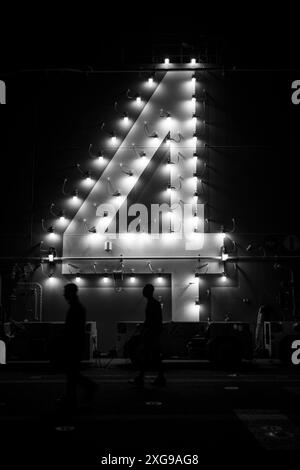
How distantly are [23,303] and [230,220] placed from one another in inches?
320

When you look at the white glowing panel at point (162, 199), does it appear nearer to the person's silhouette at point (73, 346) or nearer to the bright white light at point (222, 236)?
the bright white light at point (222, 236)

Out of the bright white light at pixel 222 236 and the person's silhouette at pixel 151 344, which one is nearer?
the person's silhouette at pixel 151 344

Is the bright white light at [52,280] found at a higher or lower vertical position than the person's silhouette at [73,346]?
higher

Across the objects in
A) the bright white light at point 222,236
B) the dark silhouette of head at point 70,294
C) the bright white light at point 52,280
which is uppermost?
the bright white light at point 222,236

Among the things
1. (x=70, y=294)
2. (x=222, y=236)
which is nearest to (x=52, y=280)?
(x=222, y=236)

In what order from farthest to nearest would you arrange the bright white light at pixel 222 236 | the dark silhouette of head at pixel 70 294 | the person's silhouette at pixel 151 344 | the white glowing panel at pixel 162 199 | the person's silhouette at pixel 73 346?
the bright white light at pixel 222 236, the white glowing panel at pixel 162 199, the person's silhouette at pixel 151 344, the dark silhouette of head at pixel 70 294, the person's silhouette at pixel 73 346

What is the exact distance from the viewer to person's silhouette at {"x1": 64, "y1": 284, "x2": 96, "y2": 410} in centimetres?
825

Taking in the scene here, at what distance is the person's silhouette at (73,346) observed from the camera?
825cm

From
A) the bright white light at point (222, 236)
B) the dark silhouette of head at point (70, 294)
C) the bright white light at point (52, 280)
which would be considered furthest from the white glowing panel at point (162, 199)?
the dark silhouette of head at point (70, 294)

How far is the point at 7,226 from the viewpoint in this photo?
19500 mm

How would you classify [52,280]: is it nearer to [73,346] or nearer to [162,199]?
[162,199]

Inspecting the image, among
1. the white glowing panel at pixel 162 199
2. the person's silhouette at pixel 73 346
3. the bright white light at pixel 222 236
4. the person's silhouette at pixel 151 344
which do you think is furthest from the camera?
the bright white light at pixel 222 236

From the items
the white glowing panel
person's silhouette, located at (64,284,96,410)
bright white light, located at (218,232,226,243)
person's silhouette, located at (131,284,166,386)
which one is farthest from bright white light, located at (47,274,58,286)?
person's silhouette, located at (64,284,96,410)
